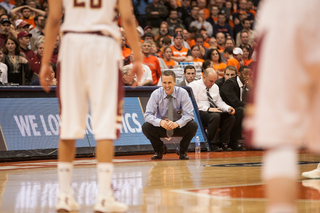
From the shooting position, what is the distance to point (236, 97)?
1027 centimetres

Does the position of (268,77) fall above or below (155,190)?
above

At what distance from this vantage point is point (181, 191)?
438 centimetres

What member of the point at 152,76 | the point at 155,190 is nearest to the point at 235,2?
the point at 152,76

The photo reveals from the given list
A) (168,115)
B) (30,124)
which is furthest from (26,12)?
(168,115)

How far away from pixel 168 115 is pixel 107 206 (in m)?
4.97

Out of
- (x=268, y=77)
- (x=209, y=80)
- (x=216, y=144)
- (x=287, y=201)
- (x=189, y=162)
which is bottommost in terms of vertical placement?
(x=216, y=144)

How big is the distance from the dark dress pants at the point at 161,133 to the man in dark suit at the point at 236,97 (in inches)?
94.8

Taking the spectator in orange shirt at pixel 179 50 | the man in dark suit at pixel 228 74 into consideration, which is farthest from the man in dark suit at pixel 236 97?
the spectator in orange shirt at pixel 179 50

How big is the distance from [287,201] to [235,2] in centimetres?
1690

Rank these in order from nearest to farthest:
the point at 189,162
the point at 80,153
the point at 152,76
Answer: the point at 189,162 → the point at 80,153 → the point at 152,76

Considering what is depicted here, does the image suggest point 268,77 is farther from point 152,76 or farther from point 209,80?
point 152,76

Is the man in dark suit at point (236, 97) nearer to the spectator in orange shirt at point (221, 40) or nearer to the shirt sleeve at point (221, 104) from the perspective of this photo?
the shirt sleeve at point (221, 104)

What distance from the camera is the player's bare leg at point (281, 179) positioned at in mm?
1990

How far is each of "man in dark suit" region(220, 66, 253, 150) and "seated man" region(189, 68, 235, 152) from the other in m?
0.25
